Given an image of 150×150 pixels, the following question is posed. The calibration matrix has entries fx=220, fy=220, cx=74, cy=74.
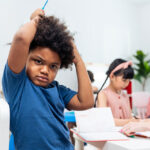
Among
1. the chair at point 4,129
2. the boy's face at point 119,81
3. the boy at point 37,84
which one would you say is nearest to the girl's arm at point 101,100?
the boy's face at point 119,81

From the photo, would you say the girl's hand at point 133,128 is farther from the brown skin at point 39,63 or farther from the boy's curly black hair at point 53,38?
the boy's curly black hair at point 53,38

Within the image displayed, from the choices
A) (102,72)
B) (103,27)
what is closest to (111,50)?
(103,27)

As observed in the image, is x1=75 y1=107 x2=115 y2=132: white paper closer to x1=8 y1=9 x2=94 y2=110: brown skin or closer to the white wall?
x1=8 y1=9 x2=94 y2=110: brown skin

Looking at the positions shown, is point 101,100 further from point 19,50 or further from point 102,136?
point 19,50

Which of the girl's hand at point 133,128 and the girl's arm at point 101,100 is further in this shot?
the girl's arm at point 101,100

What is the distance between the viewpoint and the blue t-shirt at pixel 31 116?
56 cm

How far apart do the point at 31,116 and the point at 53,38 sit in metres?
0.23

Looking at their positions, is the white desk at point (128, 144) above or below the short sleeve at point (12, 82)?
below

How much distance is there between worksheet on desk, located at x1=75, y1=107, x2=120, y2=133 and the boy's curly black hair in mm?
276

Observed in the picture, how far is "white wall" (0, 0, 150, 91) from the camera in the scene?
147 centimetres

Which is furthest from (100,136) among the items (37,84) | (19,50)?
(19,50)

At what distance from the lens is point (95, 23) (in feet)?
9.13

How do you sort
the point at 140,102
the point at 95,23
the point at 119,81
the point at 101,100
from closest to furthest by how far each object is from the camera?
the point at 101,100, the point at 119,81, the point at 95,23, the point at 140,102

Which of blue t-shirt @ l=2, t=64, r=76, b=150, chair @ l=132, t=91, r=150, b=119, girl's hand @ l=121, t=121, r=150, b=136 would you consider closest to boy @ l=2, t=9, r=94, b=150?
blue t-shirt @ l=2, t=64, r=76, b=150
